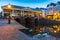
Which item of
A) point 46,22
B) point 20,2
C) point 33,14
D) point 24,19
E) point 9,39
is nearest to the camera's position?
point 9,39

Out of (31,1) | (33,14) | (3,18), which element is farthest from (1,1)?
(3,18)

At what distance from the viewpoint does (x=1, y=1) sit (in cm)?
281

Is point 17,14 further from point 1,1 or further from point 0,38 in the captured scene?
Answer: point 0,38

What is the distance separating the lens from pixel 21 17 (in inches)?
196

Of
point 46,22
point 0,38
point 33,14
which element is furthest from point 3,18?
point 0,38

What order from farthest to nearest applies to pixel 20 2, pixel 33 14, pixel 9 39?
1. pixel 33 14
2. pixel 20 2
3. pixel 9 39

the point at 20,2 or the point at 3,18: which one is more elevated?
the point at 20,2

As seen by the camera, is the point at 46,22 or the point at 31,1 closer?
the point at 31,1

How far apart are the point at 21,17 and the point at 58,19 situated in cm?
128

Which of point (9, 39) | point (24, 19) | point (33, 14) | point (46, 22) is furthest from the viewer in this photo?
point (46, 22)

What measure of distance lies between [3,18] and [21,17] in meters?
0.69

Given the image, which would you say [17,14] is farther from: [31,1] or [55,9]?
[31,1]

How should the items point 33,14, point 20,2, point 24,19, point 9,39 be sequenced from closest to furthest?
point 9,39 < point 20,2 < point 33,14 < point 24,19

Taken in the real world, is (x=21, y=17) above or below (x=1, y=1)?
below
